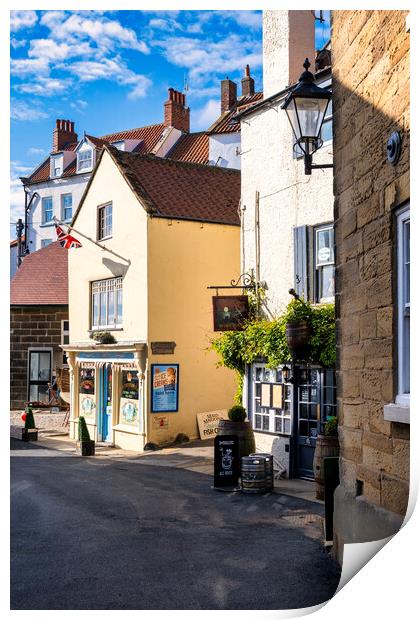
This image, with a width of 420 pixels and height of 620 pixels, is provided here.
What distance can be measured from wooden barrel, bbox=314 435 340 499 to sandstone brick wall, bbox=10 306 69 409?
46.7 ft

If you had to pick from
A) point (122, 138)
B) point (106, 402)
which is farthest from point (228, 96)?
point (106, 402)

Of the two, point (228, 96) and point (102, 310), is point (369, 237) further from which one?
point (228, 96)

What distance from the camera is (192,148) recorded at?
28406 mm

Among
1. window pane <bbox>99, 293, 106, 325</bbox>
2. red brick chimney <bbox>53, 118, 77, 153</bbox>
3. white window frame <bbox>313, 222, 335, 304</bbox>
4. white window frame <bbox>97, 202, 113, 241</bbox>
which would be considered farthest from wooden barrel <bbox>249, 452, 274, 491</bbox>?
red brick chimney <bbox>53, 118, 77, 153</bbox>

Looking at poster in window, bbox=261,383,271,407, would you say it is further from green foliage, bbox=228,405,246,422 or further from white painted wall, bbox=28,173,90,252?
white painted wall, bbox=28,173,90,252

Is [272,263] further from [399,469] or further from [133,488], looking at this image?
[399,469]

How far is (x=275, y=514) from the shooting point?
8.98 m

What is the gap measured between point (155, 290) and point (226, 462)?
235 inches

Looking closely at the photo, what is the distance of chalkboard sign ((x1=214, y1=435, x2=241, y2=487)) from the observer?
10.8 meters

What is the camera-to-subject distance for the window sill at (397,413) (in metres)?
4.80

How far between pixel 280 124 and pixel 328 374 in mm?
4604

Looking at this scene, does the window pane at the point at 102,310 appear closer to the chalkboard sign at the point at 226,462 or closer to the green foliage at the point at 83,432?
the green foliage at the point at 83,432
